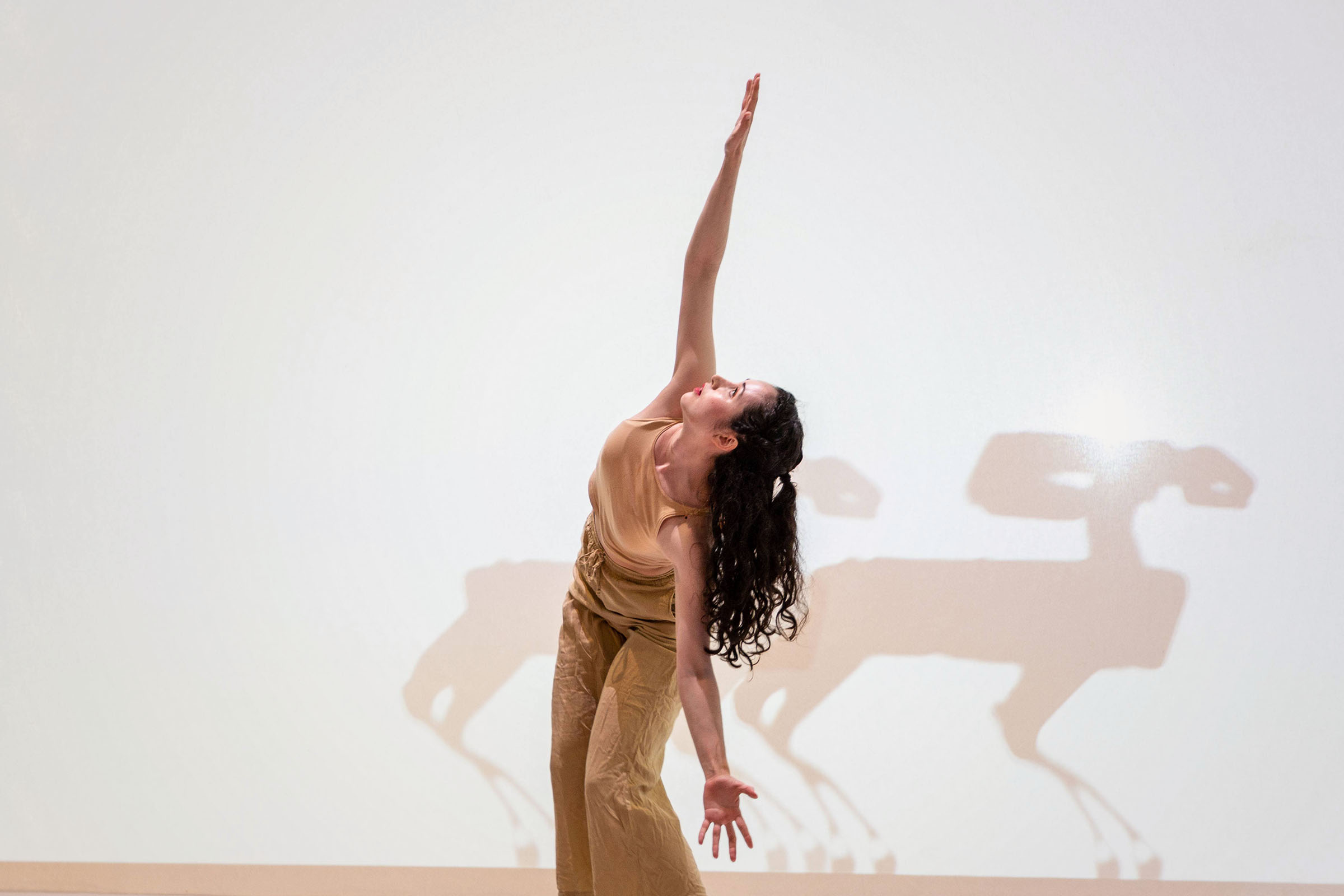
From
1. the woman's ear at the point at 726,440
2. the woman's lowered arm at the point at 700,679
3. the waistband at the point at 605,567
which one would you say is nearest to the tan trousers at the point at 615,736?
the waistband at the point at 605,567

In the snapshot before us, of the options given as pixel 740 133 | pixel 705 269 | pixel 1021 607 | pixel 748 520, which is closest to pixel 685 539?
pixel 748 520

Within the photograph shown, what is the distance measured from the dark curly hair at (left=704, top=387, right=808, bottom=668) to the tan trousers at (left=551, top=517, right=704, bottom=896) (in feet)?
0.52

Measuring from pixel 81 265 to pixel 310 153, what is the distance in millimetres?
654

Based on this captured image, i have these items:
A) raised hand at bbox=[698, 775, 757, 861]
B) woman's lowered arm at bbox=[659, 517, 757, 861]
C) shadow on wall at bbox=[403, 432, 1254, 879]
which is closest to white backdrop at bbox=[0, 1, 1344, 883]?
shadow on wall at bbox=[403, 432, 1254, 879]

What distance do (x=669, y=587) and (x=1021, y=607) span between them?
38.9 inches

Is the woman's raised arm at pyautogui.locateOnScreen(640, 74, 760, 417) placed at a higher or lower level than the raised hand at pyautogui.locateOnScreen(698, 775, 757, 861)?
higher

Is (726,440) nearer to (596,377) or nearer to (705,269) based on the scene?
(705,269)

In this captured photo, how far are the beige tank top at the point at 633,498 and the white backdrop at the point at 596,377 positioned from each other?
663 millimetres

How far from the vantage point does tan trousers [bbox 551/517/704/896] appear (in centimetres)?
172

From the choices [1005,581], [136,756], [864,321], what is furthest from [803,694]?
[136,756]

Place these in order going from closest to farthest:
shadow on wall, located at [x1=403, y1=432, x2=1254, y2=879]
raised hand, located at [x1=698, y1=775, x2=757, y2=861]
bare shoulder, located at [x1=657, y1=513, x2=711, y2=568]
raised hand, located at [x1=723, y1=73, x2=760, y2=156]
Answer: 1. raised hand, located at [x1=698, y1=775, x2=757, y2=861]
2. bare shoulder, located at [x1=657, y1=513, x2=711, y2=568]
3. raised hand, located at [x1=723, y1=73, x2=760, y2=156]
4. shadow on wall, located at [x1=403, y1=432, x2=1254, y2=879]

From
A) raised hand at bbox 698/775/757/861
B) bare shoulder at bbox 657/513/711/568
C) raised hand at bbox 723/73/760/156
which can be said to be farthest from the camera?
raised hand at bbox 723/73/760/156

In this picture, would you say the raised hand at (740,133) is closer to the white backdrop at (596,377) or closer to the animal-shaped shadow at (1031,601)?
the white backdrop at (596,377)

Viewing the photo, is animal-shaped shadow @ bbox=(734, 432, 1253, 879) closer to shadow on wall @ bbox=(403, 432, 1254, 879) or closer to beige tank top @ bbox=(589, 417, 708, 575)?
shadow on wall @ bbox=(403, 432, 1254, 879)
